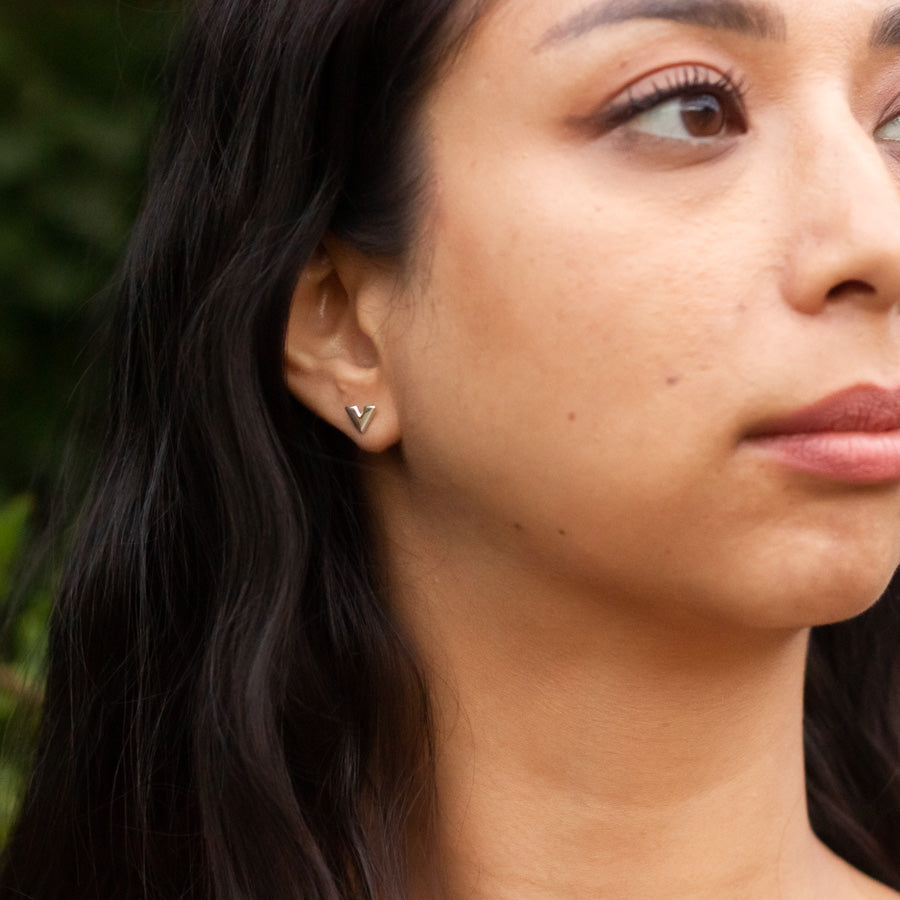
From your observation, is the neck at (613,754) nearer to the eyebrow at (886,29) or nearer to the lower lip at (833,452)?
the lower lip at (833,452)

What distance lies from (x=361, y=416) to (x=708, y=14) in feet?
2.31

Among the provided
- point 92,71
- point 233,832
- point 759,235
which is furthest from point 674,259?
point 92,71

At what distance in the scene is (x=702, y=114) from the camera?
74.4 inches

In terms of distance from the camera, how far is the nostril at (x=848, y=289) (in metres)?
1.79

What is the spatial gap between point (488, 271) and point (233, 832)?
2.72 feet

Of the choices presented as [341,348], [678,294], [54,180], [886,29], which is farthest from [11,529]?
[886,29]

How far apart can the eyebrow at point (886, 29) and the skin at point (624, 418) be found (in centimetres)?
2

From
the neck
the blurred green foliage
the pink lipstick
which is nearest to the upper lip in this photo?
the pink lipstick

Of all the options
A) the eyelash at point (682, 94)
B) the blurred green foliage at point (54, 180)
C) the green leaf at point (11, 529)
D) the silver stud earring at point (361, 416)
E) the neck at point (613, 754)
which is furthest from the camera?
the blurred green foliage at point (54, 180)

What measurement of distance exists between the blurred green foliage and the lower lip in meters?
1.74

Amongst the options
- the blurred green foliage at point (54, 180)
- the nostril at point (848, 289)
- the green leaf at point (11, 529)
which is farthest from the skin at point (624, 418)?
the blurred green foliage at point (54, 180)

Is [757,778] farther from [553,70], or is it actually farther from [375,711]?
[553,70]

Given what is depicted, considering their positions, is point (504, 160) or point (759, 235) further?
point (504, 160)

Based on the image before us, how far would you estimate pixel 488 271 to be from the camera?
6.31ft
